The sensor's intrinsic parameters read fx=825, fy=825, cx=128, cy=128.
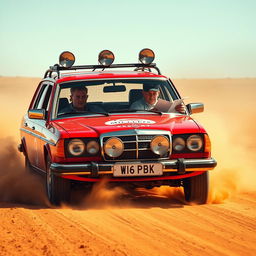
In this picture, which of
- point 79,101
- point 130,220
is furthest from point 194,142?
point 79,101

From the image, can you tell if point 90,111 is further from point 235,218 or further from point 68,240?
point 68,240

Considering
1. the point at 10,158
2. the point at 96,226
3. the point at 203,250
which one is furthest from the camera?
the point at 10,158

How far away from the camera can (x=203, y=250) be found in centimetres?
694

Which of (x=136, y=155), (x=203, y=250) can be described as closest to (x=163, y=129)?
(x=136, y=155)

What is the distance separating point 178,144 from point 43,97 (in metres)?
2.90

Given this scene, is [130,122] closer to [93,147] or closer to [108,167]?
[93,147]

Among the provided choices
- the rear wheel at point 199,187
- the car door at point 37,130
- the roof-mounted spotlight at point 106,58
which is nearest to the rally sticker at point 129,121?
the rear wheel at point 199,187

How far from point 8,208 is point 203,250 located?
10.4 ft

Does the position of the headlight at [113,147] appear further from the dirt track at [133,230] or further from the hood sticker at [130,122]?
the dirt track at [133,230]

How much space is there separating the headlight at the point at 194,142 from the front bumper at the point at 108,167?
6.2 inches

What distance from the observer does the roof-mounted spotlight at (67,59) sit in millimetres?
11289

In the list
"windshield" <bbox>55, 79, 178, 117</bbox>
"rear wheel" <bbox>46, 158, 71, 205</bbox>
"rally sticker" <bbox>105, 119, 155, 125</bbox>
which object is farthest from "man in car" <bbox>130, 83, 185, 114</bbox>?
"rear wheel" <bbox>46, 158, 71, 205</bbox>

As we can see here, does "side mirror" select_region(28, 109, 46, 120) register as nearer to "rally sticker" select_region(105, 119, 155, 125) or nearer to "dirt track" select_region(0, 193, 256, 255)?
"rally sticker" select_region(105, 119, 155, 125)

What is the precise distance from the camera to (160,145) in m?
9.34
